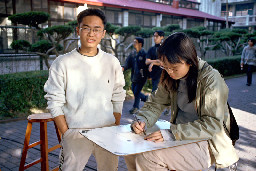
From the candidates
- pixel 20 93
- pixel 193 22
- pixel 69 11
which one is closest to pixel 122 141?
pixel 20 93

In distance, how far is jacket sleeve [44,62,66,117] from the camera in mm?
2154

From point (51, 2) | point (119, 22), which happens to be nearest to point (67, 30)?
point (51, 2)

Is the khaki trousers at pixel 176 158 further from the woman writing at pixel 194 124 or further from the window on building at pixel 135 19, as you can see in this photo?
the window on building at pixel 135 19

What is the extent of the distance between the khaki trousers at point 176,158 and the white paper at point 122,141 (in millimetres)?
91

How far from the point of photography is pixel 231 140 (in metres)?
2.12

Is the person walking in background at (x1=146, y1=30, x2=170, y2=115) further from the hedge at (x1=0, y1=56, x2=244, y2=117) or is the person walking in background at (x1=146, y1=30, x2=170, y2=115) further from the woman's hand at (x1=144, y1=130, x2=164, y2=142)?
the woman's hand at (x1=144, y1=130, x2=164, y2=142)

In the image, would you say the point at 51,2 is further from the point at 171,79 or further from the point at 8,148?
the point at 171,79

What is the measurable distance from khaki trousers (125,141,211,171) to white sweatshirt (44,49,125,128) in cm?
55

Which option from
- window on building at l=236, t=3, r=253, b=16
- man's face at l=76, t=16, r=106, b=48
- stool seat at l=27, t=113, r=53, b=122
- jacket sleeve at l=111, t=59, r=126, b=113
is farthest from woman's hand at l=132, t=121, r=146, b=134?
window on building at l=236, t=3, r=253, b=16

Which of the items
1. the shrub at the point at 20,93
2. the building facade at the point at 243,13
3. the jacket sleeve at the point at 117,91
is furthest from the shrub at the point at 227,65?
the building facade at the point at 243,13

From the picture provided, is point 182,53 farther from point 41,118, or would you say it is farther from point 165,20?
point 165,20

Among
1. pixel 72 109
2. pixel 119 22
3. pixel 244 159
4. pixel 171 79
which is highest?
pixel 119 22

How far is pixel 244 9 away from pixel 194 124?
4261 centimetres

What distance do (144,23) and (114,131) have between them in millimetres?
20182
